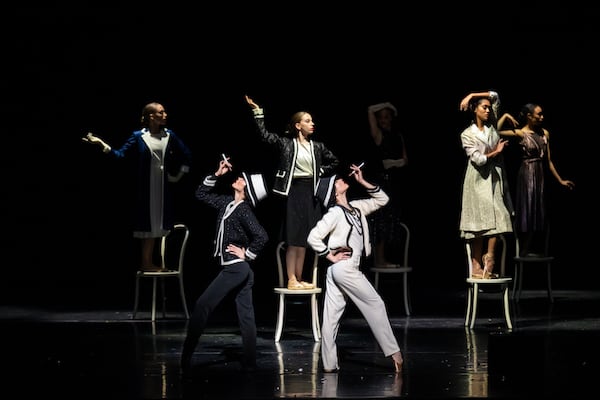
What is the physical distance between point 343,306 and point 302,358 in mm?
538

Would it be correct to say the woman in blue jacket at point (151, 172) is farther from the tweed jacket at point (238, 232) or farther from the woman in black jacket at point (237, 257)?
the tweed jacket at point (238, 232)

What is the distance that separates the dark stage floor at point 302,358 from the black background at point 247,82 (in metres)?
1.52

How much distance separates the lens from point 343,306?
807 cm

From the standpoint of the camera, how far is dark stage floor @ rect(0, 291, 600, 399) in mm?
7293

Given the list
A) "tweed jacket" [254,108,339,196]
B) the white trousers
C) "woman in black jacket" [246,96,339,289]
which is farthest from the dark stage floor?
"tweed jacket" [254,108,339,196]

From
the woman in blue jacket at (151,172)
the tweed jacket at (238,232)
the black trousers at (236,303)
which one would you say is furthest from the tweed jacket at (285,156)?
the black trousers at (236,303)

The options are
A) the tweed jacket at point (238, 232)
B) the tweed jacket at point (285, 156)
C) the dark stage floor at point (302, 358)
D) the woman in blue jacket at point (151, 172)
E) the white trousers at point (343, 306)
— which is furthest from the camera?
the woman in blue jacket at point (151, 172)

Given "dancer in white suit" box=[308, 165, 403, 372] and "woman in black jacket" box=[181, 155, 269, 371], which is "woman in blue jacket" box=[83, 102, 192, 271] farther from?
"dancer in white suit" box=[308, 165, 403, 372]

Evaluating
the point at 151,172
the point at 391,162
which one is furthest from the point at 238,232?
the point at 391,162

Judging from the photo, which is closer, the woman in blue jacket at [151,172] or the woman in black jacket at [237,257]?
the woman in black jacket at [237,257]

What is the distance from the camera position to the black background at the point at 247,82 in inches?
441

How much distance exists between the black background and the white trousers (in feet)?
10.1

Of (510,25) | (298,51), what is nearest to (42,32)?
(298,51)

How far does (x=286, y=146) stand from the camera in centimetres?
920
